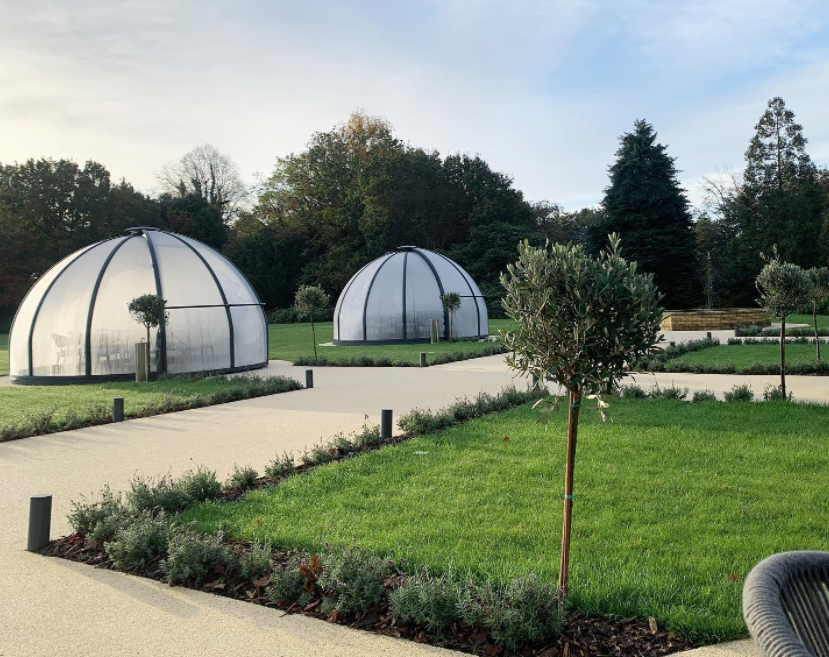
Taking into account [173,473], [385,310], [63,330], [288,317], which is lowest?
[173,473]

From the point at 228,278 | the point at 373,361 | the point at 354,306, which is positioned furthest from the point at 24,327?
the point at 354,306

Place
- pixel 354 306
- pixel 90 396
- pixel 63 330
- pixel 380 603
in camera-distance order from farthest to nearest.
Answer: pixel 354 306, pixel 63 330, pixel 90 396, pixel 380 603

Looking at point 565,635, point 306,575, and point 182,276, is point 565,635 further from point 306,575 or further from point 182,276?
point 182,276

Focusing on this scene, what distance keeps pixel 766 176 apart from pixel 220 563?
50788 millimetres

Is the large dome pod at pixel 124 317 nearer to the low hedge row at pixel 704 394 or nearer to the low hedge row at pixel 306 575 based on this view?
the low hedge row at pixel 704 394

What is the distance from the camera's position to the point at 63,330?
628 inches

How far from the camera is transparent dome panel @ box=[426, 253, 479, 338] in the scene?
2830 cm

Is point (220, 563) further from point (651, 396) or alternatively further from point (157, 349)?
point (157, 349)

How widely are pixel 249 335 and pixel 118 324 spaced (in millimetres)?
3398

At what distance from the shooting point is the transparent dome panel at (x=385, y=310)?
27.5 metres

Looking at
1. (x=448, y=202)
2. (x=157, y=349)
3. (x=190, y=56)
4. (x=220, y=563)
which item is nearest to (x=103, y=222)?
(x=448, y=202)

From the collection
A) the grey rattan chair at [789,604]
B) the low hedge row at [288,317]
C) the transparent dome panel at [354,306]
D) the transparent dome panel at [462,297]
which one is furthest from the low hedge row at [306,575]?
the low hedge row at [288,317]

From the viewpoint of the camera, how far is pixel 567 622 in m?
3.84

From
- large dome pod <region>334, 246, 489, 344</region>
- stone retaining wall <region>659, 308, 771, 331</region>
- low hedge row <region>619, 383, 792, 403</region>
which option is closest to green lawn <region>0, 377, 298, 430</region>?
low hedge row <region>619, 383, 792, 403</region>
